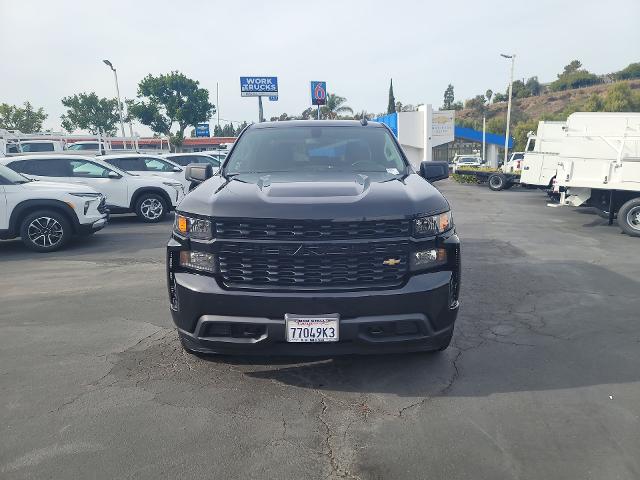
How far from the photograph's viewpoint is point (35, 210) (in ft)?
27.6

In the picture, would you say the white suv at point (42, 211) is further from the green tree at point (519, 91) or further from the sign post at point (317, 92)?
the green tree at point (519, 91)

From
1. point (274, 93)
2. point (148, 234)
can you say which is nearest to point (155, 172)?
point (148, 234)

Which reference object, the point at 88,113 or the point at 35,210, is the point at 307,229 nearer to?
the point at 35,210

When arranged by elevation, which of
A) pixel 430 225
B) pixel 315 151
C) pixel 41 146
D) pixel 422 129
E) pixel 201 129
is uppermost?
pixel 201 129

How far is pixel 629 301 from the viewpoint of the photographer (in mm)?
5492

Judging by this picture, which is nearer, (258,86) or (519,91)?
(258,86)

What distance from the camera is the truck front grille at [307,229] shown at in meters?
3.15

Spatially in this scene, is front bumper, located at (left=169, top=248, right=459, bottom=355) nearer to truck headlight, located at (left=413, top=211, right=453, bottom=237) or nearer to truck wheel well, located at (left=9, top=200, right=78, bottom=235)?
truck headlight, located at (left=413, top=211, right=453, bottom=237)

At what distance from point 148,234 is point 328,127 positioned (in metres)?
6.46

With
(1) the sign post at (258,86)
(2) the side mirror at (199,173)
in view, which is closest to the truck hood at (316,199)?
(2) the side mirror at (199,173)

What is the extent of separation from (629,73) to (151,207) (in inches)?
4732

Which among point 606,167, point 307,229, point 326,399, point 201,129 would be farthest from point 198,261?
point 201,129

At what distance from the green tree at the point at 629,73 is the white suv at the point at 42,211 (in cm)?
11959

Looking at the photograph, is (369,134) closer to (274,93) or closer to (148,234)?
(148,234)
